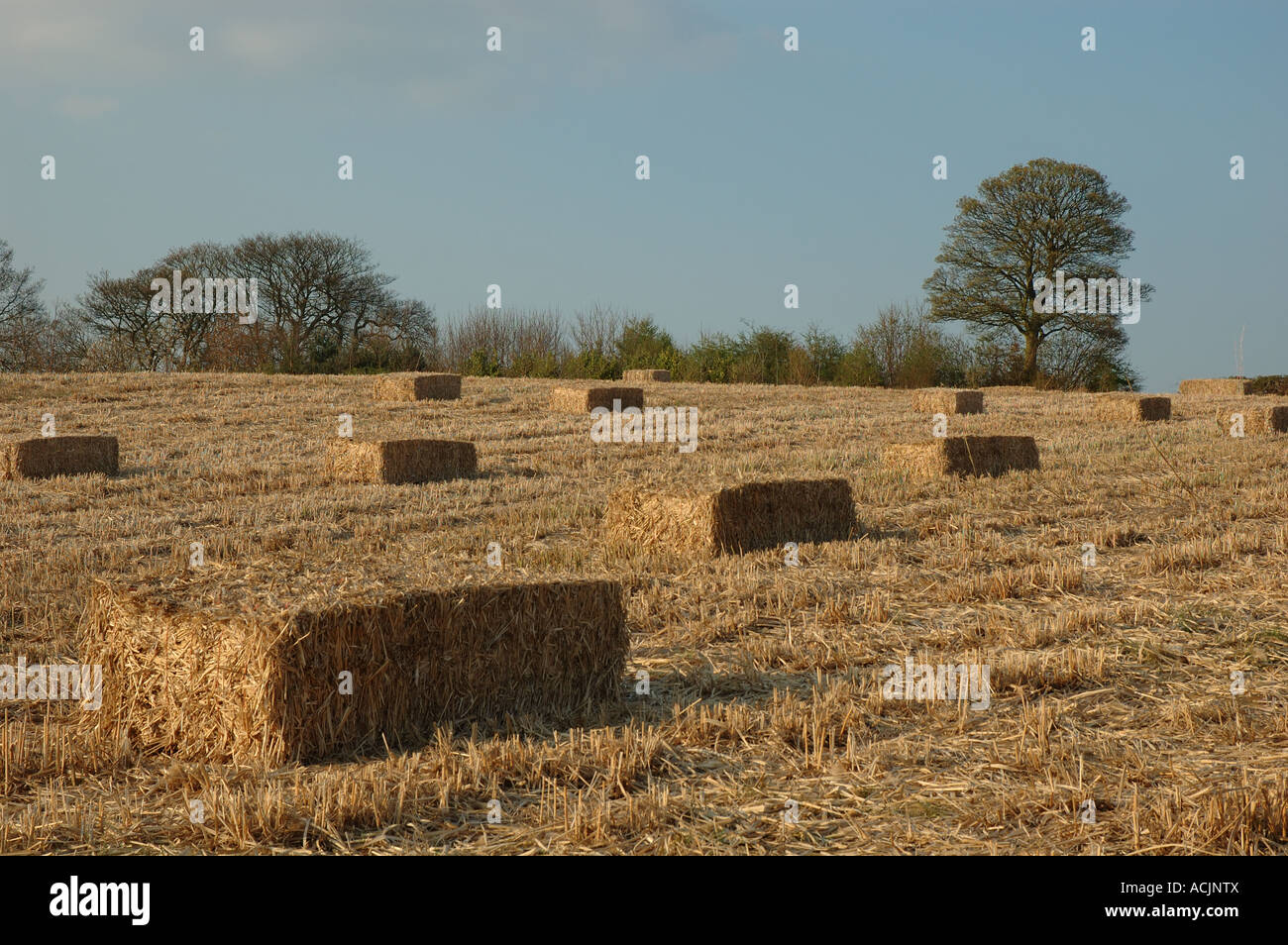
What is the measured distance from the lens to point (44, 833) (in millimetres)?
4156

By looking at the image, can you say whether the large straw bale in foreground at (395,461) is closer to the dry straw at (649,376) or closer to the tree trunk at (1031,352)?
the dry straw at (649,376)

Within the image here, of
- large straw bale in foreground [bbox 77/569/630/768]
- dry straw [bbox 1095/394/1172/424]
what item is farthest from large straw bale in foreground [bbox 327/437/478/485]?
dry straw [bbox 1095/394/1172/424]

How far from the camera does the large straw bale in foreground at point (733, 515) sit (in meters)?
10.2

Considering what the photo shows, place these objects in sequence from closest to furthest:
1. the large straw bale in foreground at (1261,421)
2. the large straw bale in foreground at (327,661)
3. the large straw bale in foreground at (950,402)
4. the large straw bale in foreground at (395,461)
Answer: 1. the large straw bale in foreground at (327,661)
2. the large straw bale in foreground at (395,461)
3. the large straw bale in foreground at (1261,421)
4. the large straw bale in foreground at (950,402)

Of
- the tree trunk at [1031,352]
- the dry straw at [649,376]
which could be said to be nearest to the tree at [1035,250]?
the tree trunk at [1031,352]

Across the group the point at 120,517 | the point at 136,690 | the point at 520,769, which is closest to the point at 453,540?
the point at 120,517

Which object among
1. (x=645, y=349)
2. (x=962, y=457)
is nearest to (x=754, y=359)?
(x=645, y=349)

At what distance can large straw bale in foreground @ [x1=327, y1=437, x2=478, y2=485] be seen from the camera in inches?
582

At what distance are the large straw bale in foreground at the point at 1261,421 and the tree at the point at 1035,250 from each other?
2385 cm

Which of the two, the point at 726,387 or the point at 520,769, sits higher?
the point at 726,387

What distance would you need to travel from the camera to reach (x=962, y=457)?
14.4 m

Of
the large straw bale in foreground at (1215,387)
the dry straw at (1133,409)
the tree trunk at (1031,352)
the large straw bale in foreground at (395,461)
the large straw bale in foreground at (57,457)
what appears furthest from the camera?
the tree trunk at (1031,352)
